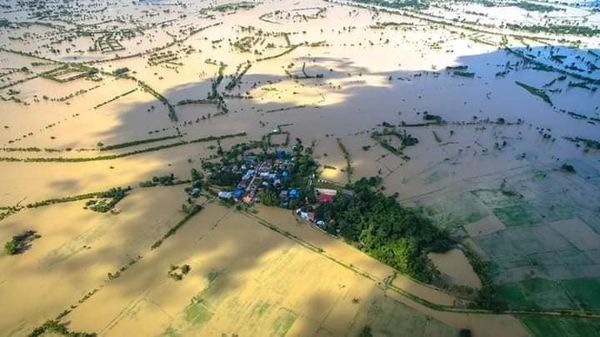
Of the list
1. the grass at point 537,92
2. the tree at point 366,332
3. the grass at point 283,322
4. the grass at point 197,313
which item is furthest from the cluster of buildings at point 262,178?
the grass at point 537,92

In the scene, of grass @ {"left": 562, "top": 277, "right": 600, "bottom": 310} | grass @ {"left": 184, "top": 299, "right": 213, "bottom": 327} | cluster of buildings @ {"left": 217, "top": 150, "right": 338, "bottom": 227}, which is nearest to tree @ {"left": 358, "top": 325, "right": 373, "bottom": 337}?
grass @ {"left": 184, "top": 299, "right": 213, "bottom": 327}

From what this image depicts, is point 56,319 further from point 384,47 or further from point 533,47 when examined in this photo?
point 533,47

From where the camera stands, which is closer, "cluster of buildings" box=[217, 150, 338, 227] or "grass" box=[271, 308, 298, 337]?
"grass" box=[271, 308, 298, 337]

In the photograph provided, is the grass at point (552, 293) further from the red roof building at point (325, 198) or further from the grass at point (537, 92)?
the grass at point (537, 92)

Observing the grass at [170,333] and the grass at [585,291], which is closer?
the grass at [170,333]

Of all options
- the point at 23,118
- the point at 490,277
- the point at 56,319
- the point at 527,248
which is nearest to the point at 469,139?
the point at 527,248

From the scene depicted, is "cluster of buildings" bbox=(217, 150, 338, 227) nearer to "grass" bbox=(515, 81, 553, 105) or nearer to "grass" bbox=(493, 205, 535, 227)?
"grass" bbox=(493, 205, 535, 227)
